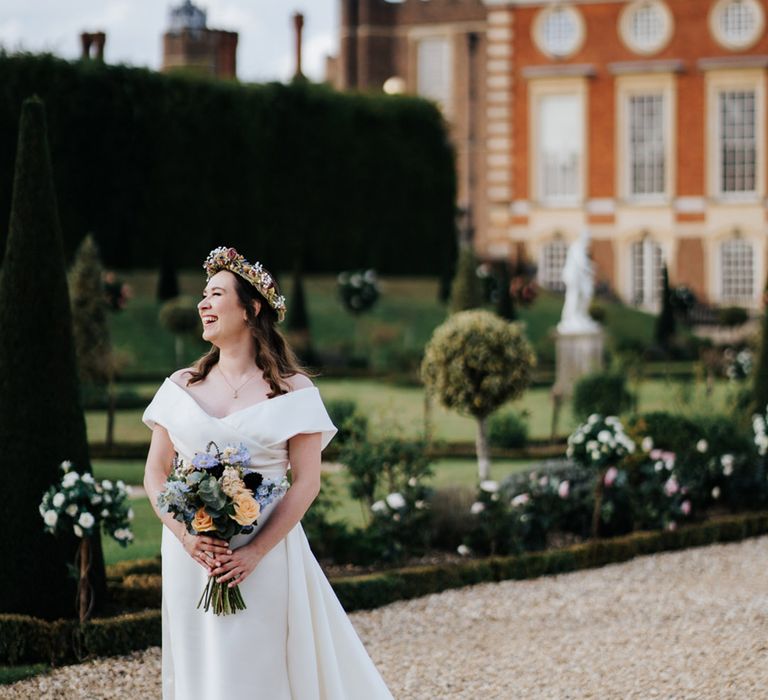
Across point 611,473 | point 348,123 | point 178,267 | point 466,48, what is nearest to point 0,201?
point 178,267

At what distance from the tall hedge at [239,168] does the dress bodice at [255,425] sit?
17.6 m

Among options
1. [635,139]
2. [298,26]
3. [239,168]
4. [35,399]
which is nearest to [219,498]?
[35,399]

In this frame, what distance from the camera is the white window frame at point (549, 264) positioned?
33062mm

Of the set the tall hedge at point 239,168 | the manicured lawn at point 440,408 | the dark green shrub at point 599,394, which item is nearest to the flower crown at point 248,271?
the manicured lawn at point 440,408

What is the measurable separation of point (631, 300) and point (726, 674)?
2690 centimetres

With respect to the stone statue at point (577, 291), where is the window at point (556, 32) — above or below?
above

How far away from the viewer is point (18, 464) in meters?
6.48

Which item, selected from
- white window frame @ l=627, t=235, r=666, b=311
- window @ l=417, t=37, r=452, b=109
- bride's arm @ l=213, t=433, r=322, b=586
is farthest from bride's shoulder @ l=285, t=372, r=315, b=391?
window @ l=417, t=37, r=452, b=109

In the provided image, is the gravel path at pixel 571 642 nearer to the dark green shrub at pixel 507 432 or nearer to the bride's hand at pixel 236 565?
the bride's hand at pixel 236 565

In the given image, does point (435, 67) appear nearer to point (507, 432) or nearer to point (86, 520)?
point (507, 432)

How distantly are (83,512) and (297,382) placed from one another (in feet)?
8.25

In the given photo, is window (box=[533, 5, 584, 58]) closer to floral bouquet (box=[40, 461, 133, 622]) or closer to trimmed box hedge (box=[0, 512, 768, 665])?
trimmed box hedge (box=[0, 512, 768, 665])

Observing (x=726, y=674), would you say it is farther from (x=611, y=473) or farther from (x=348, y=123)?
(x=348, y=123)

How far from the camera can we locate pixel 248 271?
13.6 ft
